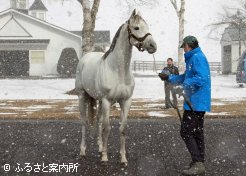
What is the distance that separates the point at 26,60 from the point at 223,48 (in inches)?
795

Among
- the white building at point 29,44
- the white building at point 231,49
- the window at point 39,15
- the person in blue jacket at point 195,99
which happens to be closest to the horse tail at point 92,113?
the person in blue jacket at point 195,99

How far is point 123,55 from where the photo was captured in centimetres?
679

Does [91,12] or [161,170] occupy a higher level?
[91,12]

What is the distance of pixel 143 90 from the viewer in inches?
985

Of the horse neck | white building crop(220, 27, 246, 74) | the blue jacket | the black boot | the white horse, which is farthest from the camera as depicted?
white building crop(220, 27, 246, 74)

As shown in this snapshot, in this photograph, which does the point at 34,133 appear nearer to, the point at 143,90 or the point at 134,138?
the point at 134,138

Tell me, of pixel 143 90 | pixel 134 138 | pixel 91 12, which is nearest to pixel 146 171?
pixel 134 138

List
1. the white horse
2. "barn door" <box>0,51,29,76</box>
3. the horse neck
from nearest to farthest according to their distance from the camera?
the white horse
the horse neck
"barn door" <box>0,51,29,76</box>

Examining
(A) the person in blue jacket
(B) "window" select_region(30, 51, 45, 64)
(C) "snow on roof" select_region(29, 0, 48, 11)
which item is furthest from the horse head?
(C) "snow on roof" select_region(29, 0, 48, 11)

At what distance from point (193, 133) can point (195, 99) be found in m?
0.52

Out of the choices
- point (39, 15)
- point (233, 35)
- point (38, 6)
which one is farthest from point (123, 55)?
point (38, 6)

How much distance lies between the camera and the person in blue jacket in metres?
6.07

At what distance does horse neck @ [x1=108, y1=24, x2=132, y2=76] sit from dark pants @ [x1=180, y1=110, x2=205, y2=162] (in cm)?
122

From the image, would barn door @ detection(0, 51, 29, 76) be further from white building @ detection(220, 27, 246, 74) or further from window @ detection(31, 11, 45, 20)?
white building @ detection(220, 27, 246, 74)
